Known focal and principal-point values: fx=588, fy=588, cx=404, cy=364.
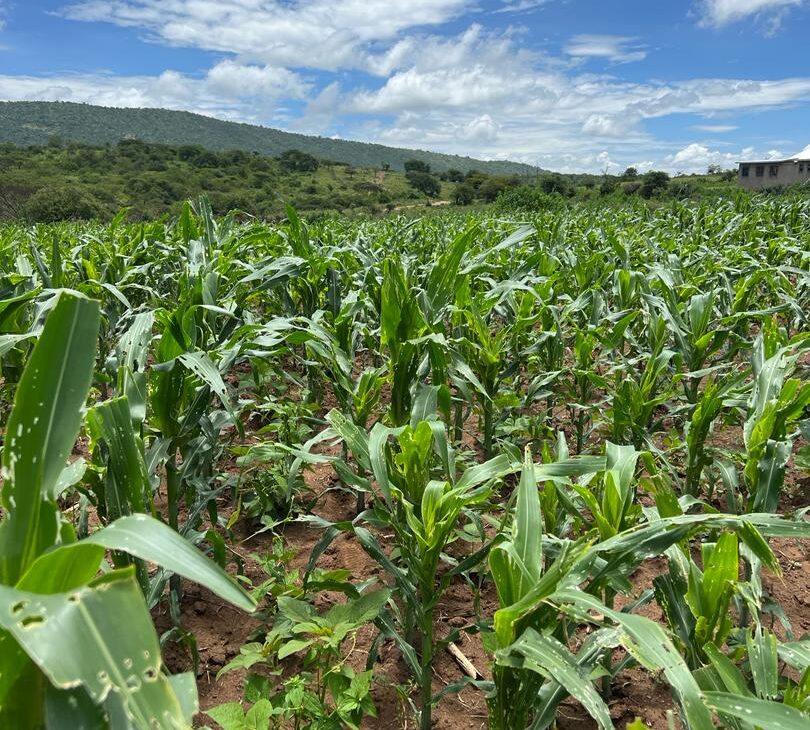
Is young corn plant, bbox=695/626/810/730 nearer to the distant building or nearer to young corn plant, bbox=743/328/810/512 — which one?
young corn plant, bbox=743/328/810/512

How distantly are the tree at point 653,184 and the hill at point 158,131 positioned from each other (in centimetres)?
5175

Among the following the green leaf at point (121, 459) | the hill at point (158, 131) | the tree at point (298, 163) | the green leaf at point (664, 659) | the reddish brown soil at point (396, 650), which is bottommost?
the reddish brown soil at point (396, 650)

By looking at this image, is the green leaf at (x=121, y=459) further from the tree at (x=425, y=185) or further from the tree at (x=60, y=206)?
the tree at (x=425, y=185)

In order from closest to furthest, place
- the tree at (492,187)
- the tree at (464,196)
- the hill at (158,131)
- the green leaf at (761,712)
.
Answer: the green leaf at (761,712) < the tree at (464,196) < the tree at (492,187) < the hill at (158,131)

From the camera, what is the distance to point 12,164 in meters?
45.8

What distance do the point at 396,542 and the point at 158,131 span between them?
112m

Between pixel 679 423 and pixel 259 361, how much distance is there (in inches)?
92.3

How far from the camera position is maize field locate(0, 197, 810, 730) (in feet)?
2.41

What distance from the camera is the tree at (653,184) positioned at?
28842 millimetres

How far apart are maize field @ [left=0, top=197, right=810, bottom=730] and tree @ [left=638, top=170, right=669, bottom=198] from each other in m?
28.4

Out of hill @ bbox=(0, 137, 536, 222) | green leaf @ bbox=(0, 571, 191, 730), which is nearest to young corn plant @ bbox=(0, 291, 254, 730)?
green leaf @ bbox=(0, 571, 191, 730)

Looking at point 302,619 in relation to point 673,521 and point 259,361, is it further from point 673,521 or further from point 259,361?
point 259,361

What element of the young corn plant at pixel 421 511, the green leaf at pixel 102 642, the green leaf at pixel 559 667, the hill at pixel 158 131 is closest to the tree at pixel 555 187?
the young corn plant at pixel 421 511

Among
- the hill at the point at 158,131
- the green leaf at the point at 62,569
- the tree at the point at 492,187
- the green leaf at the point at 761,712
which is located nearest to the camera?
the green leaf at the point at 62,569
